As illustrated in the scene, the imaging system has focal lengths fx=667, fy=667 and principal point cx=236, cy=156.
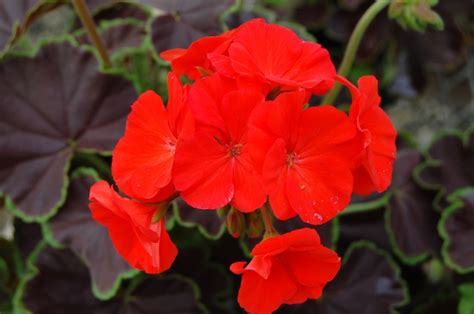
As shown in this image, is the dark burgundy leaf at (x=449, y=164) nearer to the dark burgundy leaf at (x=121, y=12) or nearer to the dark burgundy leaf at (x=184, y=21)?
the dark burgundy leaf at (x=184, y=21)

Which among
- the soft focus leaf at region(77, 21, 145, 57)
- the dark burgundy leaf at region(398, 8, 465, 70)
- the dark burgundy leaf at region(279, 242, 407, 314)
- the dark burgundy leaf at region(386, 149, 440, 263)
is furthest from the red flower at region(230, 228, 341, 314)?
the dark burgundy leaf at region(398, 8, 465, 70)

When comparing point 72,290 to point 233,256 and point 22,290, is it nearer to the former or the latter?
point 22,290

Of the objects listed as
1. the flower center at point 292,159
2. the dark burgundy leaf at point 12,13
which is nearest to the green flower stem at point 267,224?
A: the flower center at point 292,159

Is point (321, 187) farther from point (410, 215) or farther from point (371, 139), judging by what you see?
point (410, 215)

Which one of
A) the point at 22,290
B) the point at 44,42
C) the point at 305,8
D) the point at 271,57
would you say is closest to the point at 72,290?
the point at 22,290

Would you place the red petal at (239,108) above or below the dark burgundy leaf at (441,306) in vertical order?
above

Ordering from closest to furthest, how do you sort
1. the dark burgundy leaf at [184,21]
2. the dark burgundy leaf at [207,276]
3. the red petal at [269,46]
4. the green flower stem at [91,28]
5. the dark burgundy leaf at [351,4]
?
1. the red petal at [269,46]
2. the green flower stem at [91,28]
3. the dark burgundy leaf at [184,21]
4. the dark burgundy leaf at [207,276]
5. the dark burgundy leaf at [351,4]

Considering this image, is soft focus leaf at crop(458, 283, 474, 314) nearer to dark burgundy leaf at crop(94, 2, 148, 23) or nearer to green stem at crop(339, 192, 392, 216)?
green stem at crop(339, 192, 392, 216)
